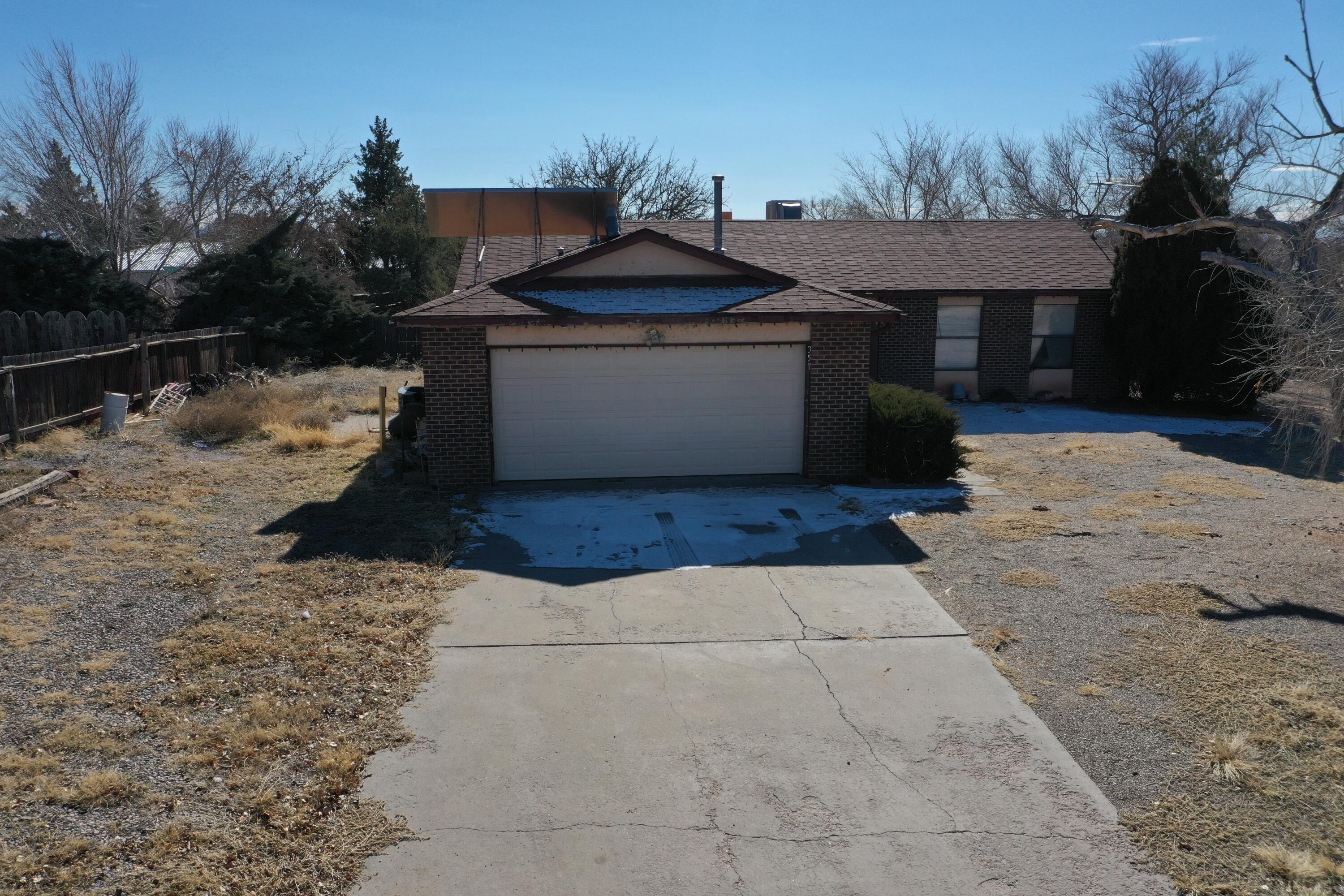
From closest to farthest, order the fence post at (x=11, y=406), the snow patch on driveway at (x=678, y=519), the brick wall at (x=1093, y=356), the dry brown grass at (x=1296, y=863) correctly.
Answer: the dry brown grass at (x=1296, y=863) < the snow patch on driveway at (x=678, y=519) < the fence post at (x=11, y=406) < the brick wall at (x=1093, y=356)

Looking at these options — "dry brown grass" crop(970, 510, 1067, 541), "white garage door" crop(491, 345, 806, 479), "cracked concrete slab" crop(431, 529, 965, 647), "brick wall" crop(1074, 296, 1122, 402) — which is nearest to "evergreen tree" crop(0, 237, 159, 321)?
"white garage door" crop(491, 345, 806, 479)

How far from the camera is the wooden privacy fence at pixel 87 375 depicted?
46.3 feet

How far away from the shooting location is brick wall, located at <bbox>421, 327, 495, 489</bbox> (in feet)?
41.4

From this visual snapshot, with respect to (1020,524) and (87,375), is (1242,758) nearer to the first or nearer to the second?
(1020,524)

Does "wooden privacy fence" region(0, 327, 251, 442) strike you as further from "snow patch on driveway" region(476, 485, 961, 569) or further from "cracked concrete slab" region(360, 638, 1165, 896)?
"cracked concrete slab" region(360, 638, 1165, 896)

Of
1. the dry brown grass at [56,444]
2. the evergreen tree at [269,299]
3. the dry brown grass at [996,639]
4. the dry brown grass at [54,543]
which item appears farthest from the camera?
the evergreen tree at [269,299]

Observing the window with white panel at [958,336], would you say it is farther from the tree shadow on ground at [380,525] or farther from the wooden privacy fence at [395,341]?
the wooden privacy fence at [395,341]

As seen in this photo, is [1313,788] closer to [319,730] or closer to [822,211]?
[319,730]

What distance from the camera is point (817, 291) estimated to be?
45.6 ft

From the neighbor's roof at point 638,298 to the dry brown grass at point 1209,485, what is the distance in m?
4.54

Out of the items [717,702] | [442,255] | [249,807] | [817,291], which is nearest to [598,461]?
[817,291]

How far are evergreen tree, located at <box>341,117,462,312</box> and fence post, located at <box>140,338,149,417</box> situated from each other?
15659 millimetres

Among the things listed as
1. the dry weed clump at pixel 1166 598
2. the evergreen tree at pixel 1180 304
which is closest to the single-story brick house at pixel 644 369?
the dry weed clump at pixel 1166 598

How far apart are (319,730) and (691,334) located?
8426mm
